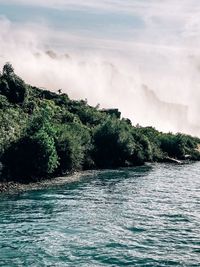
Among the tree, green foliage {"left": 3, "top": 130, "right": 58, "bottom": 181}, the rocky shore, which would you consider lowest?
the rocky shore

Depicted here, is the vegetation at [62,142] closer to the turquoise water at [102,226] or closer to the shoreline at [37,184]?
the shoreline at [37,184]

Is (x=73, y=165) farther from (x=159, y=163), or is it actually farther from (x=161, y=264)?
(x=161, y=264)

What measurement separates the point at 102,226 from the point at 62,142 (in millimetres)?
47447

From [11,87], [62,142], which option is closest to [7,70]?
[11,87]

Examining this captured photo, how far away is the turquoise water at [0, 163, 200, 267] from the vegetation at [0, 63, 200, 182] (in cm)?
1045

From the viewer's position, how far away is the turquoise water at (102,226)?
46875mm

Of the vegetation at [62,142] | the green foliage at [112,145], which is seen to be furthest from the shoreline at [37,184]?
the green foliage at [112,145]

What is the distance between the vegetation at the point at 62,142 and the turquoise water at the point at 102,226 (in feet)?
34.3

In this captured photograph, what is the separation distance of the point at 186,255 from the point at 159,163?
101158mm

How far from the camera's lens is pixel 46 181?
94.1 meters

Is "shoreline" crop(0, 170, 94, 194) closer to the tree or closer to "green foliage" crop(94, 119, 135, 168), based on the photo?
"green foliage" crop(94, 119, 135, 168)

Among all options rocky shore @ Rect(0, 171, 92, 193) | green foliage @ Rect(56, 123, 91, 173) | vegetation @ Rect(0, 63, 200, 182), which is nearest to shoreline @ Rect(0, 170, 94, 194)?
rocky shore @ Rect(0, 171, 92, 193)

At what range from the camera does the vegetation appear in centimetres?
9381

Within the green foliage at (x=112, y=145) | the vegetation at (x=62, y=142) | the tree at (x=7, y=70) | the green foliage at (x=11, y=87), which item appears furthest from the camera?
the tree at (x=7, y=70)
